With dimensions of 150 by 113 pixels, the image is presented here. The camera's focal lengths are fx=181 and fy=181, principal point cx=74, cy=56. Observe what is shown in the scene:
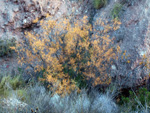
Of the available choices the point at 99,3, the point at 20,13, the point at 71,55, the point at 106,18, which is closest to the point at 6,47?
the point at 20,13

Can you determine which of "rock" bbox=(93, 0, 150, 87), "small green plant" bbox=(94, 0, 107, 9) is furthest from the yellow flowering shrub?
"small green plant" bbox=(94, 0, 107, 9)

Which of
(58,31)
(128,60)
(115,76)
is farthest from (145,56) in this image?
(58,31)

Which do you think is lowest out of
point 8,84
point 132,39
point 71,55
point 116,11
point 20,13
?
point 8,84

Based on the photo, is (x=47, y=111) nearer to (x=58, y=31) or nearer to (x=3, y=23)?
(x=58, y=31)

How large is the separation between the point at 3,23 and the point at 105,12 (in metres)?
4.55

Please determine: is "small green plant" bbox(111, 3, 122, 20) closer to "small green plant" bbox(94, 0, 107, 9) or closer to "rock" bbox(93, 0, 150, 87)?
"rock" bbox(93, 0, 150, 87)

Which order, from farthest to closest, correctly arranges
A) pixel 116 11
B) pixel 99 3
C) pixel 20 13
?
pixel 99 3, pixel 20 13, pixel 116 11

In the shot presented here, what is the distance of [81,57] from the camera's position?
5.79m

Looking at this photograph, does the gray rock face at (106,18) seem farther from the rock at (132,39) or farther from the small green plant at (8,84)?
the small green plant at (8,84)

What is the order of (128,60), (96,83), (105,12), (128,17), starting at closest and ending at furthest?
(96,83), (128,60), (128,17), (105,12)

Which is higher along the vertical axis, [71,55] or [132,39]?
[132,39]

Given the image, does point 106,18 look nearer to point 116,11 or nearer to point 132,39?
point 116,11

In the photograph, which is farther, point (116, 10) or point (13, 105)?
point (116, 10)

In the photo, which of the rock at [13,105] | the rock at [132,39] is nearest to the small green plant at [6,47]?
the rock at [132,39]
